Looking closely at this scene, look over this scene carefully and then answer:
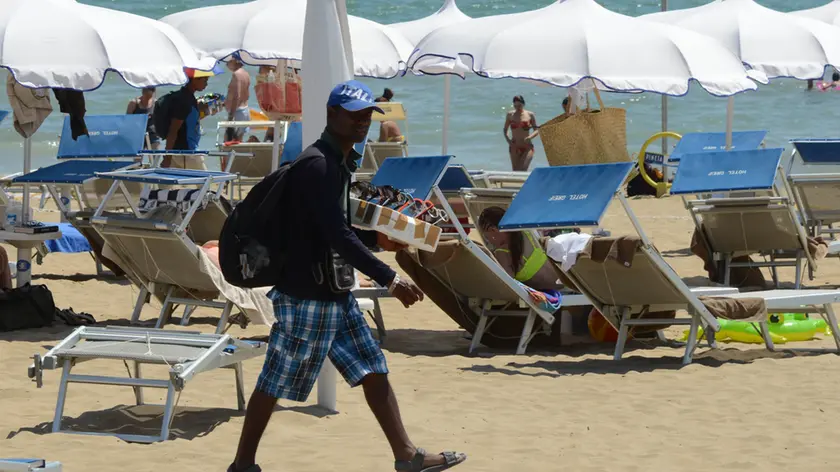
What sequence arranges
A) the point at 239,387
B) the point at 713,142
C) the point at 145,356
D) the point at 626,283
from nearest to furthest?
the point at 145,356, the point at 239,387, the point at 626,283, the point at 713,142

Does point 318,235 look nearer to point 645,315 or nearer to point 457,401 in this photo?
point 457,401

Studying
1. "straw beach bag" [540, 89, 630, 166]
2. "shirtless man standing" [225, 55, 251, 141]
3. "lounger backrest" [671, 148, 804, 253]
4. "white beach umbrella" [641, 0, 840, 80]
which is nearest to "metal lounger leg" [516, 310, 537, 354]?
"straw beach bag" [540, 89, 630, 166]

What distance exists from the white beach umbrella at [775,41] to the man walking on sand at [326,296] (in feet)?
24.9

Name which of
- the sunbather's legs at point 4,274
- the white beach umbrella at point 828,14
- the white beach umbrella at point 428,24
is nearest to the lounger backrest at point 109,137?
the sunbather's legs at point 4,274

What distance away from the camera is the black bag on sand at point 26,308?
7.20 meters

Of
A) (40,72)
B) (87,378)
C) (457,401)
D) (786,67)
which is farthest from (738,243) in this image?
(87,378)

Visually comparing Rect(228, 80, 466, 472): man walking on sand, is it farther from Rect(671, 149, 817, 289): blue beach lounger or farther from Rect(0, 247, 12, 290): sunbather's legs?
Rect(671, 149, 817, 289): blue beach lounger

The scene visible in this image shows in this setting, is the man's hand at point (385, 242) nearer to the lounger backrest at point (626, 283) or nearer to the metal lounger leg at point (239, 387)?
the metal lounger leg at point (239, 387)

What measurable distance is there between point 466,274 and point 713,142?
5.77m

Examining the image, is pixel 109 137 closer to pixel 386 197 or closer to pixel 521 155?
pixel 386 197

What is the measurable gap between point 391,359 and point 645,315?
1324 millimetres

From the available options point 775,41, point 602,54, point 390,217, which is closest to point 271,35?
point 602,54

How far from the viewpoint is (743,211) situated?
883cm

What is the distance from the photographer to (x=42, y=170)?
8.11 metres
